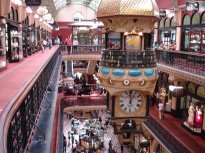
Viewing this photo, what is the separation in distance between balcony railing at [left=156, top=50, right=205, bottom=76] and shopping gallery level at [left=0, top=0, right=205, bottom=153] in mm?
49

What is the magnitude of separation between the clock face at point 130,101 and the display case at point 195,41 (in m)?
10.7

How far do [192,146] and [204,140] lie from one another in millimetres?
1295

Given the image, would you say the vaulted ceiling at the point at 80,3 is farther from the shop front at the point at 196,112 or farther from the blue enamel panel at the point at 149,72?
the blue enamel panel at the point at 149,72

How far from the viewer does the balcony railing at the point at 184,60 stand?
39.9 ft

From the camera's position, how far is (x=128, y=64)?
5.93 metres

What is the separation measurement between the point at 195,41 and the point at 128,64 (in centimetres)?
1159

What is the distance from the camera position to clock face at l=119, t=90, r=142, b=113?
6320 mm

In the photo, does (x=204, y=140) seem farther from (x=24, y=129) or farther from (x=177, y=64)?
(x=24, y=129)

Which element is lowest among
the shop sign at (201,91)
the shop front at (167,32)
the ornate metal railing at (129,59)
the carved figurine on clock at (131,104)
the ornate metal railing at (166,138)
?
the ornate metal railing at (166,138)

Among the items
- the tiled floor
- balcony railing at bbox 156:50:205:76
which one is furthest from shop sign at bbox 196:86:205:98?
the tiled floor

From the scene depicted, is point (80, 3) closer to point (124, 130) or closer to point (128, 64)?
point (128, 64)

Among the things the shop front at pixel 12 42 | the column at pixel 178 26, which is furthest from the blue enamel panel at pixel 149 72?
the column at pixel 178 26

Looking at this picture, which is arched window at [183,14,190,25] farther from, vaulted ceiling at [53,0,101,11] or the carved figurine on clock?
vaulted ceiling at [53,0,101,11]

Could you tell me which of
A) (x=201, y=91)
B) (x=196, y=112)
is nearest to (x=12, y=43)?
(x=196, y=112)
